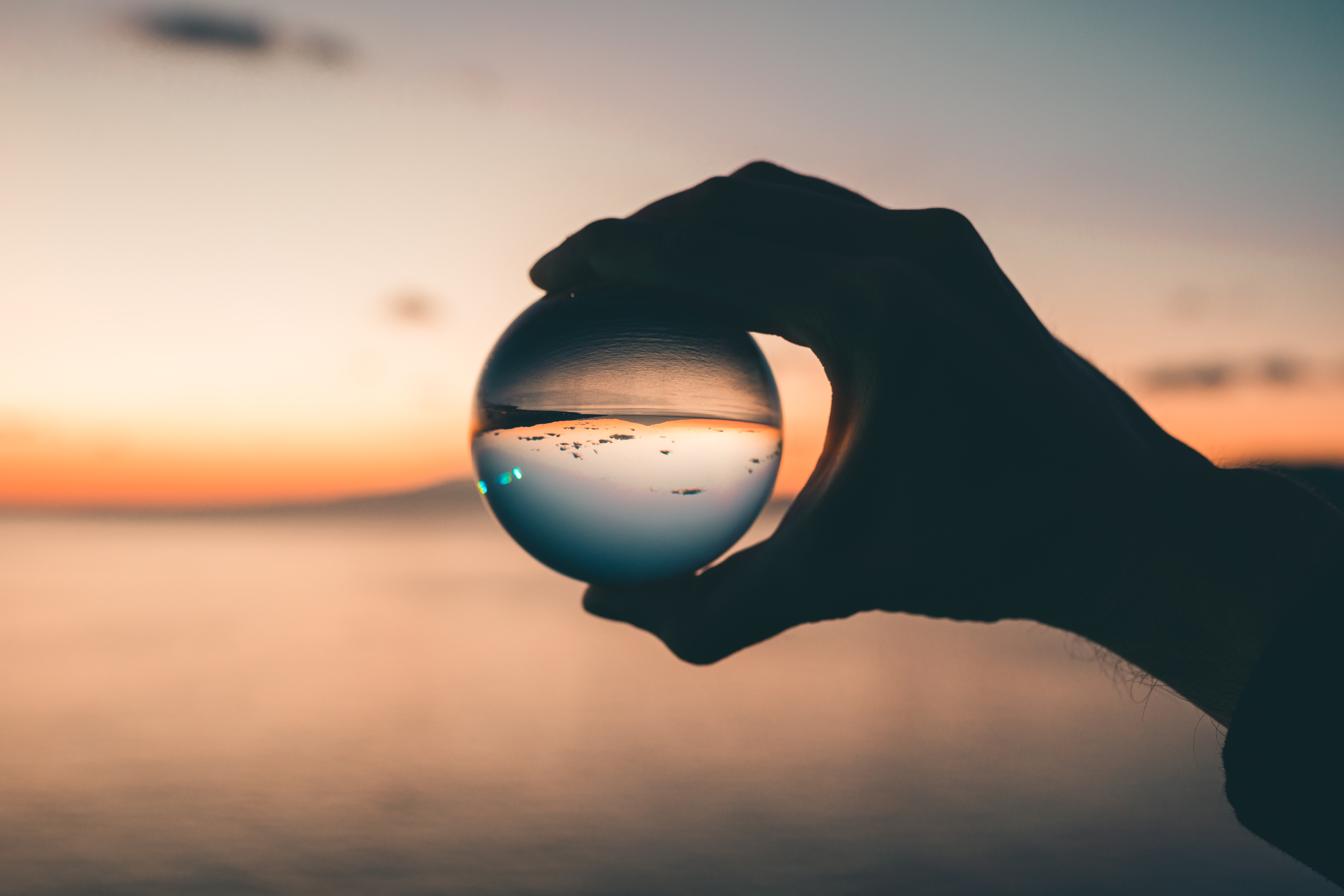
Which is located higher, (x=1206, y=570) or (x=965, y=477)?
(x=965, y=477)

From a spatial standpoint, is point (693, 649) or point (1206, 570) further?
point (693, 649)

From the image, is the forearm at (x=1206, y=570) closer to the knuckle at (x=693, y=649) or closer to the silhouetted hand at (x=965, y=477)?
the silhouetted hand at (x=965, y=477)

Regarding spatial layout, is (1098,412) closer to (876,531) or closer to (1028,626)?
(876,531)

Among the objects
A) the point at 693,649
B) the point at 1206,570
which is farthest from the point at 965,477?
the point at 693,649

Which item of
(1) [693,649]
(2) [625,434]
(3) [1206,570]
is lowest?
(1) [693,649]

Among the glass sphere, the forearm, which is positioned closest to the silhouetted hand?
the forearm

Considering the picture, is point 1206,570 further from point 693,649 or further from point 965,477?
point 693,649
